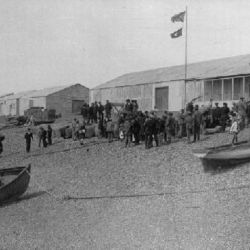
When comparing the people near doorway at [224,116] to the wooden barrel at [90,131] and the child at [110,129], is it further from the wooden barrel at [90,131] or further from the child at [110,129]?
the wooden barrel at [90,131]

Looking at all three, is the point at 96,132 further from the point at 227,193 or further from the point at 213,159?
the point at 227,193

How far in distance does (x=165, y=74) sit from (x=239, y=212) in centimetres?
2569

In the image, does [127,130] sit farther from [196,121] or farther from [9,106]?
[9,106]

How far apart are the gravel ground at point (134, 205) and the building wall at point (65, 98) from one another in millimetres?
27624

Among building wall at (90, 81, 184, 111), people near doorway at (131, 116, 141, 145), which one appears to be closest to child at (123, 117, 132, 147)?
people near doorway at (131, 116, 141, 145)

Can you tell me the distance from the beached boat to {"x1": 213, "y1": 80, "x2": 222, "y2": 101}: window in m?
14.1

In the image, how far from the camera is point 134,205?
16.0 meters

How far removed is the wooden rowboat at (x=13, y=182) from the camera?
18.9 m

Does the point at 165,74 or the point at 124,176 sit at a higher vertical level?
the point at 165,74

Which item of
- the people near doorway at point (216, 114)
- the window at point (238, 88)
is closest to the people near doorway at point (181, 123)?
the people near doorway at point (216, 114)

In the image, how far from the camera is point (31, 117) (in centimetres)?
4322

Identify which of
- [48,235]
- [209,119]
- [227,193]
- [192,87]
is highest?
[192,87]

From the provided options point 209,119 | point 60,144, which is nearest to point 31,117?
point 60,144

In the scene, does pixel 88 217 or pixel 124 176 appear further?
pixel 124 176
